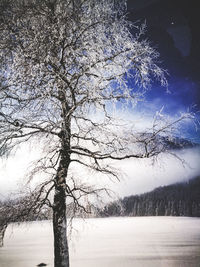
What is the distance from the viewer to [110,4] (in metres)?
5.41

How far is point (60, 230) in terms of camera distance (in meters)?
5.46

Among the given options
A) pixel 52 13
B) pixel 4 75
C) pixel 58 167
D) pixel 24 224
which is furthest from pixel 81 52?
pixel 24 224

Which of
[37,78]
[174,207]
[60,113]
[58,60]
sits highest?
[58,60]

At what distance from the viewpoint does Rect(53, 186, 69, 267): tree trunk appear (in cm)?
535

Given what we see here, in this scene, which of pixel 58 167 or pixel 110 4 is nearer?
pixel 110 4

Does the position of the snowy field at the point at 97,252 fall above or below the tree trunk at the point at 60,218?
below

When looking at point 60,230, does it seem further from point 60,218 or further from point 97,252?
point 97,252

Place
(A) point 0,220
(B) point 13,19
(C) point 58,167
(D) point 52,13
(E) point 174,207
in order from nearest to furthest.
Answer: (B) point 13,19 → (D) point 52,13 → (A) point 0,220 → (C) point 58,167 → (E) point 174,207

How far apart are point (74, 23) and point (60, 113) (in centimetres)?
204

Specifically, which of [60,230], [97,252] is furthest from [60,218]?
[97,252]

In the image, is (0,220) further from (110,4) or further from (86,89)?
(110,4)

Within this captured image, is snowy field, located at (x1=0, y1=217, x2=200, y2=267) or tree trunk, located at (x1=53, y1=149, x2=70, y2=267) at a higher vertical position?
tree trunk, located at (x1=53, y1=149, x2=70, y2=267)

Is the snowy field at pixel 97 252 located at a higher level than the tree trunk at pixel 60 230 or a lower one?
lower

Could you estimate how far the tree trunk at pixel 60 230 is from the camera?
5.35 metres
